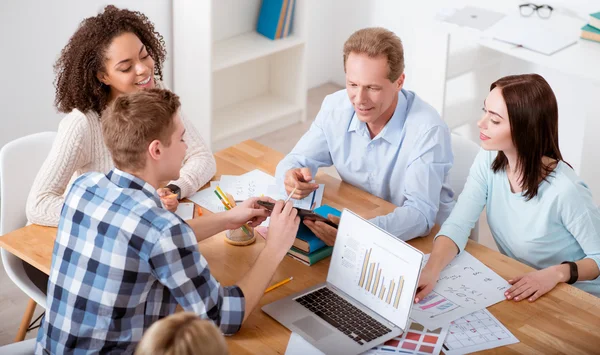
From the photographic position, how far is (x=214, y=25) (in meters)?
4.53

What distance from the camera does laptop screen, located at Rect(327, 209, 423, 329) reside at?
1906mm

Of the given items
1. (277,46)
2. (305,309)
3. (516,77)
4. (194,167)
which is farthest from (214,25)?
(305,309)

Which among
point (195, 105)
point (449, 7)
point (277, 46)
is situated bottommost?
point (195, 105)

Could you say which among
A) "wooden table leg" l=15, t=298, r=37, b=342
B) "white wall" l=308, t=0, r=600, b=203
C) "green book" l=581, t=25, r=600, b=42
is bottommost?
"wooden table leg" l=15, t=298, r=37, b=342

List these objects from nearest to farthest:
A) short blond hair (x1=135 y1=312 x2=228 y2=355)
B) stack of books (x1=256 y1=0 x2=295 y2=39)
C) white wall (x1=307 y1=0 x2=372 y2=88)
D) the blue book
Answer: short blond hair (x1=135 y1=312 x2=228 y2=355)
the blue book
stack of books (x1=256 y1=0 x2=295 y2=39)
white wall (x1=307 y1=0 x2=372 y2=88)

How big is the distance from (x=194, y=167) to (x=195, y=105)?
6.17ft

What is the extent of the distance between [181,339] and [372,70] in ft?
4.77

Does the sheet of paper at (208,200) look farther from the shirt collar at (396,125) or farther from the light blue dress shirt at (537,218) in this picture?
the light blue dress shirt at (537,218)

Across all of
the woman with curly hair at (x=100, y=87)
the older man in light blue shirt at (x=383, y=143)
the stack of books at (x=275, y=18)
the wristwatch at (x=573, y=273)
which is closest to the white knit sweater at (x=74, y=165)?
the woman with curly hair at (x=100, y=87)

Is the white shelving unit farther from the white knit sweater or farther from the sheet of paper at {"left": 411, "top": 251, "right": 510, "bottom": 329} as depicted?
the sheet of paper at {"left": 411, "top": 251, "right": 510, "bottom": 329}

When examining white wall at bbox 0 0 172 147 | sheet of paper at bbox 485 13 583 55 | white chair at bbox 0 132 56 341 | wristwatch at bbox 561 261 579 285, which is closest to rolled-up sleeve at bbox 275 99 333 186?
white chair at bbox 0 132 56 341

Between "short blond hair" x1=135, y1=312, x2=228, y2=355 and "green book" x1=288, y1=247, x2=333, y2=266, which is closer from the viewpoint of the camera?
"short blond hair" x1=135, y1=312, x2=228, y2=355

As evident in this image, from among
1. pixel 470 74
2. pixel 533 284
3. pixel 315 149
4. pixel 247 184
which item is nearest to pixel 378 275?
pixel 533 284

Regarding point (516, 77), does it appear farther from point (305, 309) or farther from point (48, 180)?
point (48, 180)
